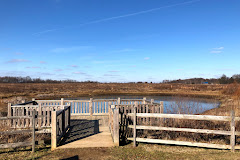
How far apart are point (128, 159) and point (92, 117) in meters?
6.96

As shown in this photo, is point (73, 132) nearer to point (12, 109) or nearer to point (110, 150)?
point (110, 150)

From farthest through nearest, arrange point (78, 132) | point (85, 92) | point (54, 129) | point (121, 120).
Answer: point (85, 92)
point (78, 132)
point (121, 120)
point (54, 129)

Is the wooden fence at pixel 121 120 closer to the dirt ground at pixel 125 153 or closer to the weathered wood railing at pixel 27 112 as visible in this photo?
the dirt ground at pixel 125 153

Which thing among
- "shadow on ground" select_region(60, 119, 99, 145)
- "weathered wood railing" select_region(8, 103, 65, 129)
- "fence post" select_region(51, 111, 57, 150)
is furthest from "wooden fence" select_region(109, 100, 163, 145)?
"weathered wood railing" select_region(8, 103, 65, 129)

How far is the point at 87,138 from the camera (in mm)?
7309

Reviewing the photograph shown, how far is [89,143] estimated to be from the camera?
22.0 feet

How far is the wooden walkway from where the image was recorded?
660cm

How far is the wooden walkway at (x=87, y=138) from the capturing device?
6.60 m

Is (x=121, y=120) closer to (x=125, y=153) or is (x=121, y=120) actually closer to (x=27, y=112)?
(x=125, y=153)

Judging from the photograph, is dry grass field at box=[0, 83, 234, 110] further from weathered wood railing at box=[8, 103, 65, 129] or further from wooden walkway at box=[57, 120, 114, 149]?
wooden walkway at box=[57, 120, 114, 149]

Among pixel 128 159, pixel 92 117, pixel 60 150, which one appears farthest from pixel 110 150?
pixel 92 117

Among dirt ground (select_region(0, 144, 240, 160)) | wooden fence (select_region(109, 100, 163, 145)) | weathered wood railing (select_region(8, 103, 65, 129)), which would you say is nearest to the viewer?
dirt ground (select_region(0, 144, 240, 160))

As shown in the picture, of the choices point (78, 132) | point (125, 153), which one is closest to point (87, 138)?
point (78, 132)

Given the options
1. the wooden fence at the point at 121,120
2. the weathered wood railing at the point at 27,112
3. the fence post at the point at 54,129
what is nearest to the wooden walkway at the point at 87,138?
the fence post at the point at 54,129
